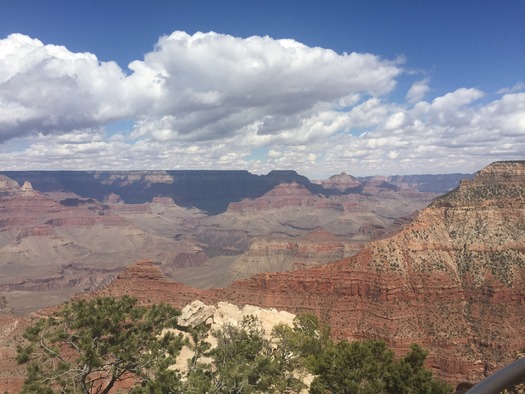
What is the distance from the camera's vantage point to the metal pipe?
17.3 ft

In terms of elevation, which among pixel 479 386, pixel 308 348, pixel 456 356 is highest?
pixel 479 386

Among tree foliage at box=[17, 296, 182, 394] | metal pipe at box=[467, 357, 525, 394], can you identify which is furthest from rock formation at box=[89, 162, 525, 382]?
metal pipe at box=[467, 357, 525, 394]

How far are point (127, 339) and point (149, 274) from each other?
3409 inches

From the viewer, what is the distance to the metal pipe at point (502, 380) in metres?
5.26

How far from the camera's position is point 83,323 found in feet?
82.6

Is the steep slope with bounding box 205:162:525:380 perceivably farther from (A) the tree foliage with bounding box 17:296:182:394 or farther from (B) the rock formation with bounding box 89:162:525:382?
(A) the tree foliage with bounding box 17:296:182:394

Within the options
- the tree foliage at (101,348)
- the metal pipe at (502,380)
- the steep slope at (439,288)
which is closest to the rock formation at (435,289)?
the steep slope at (439,288)

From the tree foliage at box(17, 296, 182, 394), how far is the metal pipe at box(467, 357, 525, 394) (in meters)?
20.1

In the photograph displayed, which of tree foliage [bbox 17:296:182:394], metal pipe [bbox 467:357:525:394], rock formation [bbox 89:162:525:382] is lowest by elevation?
rock formation [bbox 89:162:525:382]

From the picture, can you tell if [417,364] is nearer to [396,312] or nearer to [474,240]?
[396,312]

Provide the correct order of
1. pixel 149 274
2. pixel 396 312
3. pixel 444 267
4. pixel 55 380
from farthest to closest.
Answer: pixel 149 274
pixel 444 267
pixel 396 312
pixel 55 380

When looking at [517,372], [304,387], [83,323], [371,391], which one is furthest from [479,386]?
[304,387]

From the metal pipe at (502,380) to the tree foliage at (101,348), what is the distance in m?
20.1

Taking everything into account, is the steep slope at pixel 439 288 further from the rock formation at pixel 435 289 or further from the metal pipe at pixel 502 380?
the metal pipe at pixel 502 380
